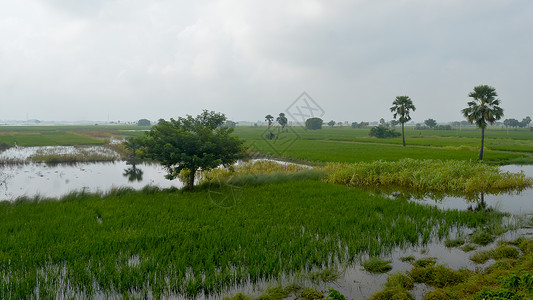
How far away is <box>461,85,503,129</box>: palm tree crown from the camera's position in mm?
25656

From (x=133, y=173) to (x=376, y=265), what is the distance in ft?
68.8

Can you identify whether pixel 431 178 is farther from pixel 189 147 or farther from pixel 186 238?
pixel 186 238

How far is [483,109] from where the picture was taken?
86.8ft

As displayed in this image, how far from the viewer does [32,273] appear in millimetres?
5504

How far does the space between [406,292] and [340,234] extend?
277 centimetres

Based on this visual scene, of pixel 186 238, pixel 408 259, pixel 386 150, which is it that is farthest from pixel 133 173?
pixel 386 150

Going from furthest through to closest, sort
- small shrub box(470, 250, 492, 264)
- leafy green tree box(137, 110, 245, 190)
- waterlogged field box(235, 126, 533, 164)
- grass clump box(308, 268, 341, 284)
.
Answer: waterlogged field box(235, 126, 533, 164) < leafy green tree box(137, 110, 245, 190) < small shrub box(470, 250, 492, 264) < grass clump box(308, 268, 341, 284)

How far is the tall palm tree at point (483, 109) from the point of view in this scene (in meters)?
25.7

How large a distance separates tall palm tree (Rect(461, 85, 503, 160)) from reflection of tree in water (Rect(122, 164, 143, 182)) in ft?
96.3

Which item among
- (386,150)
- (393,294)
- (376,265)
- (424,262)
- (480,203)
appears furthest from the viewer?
(386,150)

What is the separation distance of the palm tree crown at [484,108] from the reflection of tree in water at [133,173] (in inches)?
1186

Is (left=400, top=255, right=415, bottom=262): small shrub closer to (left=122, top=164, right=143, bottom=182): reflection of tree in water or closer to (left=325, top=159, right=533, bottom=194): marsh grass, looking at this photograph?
(left=325, top=159, right=533, bottom=194): marsh grass

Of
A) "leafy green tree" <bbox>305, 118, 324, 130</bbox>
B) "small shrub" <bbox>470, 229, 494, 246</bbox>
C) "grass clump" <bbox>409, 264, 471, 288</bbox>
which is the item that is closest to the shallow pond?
"grass clump" <bbox>409, 264, 471, 288</bbox>

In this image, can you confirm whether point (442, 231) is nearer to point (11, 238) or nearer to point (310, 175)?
point (310, 175)
